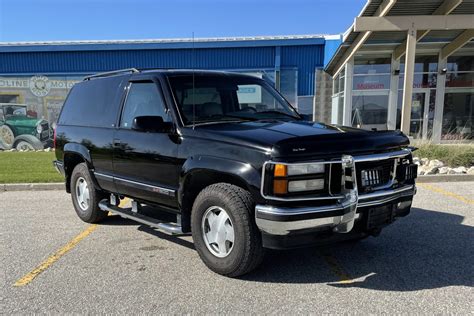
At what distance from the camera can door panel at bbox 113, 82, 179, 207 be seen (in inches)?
162

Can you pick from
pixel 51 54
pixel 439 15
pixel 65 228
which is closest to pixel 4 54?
pixel 51 54

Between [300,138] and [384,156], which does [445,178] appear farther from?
[300,138]

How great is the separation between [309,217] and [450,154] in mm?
8744

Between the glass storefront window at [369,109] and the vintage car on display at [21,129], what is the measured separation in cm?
1501

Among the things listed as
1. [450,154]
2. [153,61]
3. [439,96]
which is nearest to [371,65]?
[439,96]

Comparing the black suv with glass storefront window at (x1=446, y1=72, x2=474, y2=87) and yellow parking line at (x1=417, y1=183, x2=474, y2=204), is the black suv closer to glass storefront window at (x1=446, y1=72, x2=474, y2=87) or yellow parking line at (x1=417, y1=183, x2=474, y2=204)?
yellow parking line at (x1=417, y1=183, x2=474, y2=204)

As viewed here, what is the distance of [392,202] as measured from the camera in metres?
3.74

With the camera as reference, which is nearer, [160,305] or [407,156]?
[160,305]

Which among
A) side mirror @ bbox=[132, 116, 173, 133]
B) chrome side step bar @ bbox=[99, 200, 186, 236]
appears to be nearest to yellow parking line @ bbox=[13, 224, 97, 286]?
chrome side step bar @ bbox=[99, 200, 186, 236]

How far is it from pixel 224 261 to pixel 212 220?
0.40m

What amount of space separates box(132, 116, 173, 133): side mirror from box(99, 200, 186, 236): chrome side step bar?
100 cm

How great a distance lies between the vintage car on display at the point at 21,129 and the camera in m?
20.0

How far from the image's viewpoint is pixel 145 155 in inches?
172

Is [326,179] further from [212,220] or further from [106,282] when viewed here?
[106,282]
